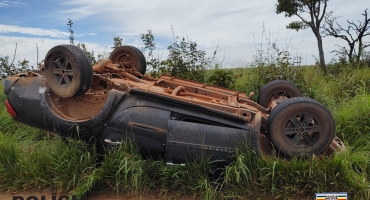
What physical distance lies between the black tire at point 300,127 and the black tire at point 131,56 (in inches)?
100

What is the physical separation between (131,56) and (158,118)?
83.9 inches

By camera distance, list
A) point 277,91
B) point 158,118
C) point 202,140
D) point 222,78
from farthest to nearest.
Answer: point 222,78
point 277,91
point 158,118
point 202,140

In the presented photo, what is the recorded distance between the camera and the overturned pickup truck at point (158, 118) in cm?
382

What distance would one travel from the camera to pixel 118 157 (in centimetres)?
401

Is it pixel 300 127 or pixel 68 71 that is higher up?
pixel 68 71

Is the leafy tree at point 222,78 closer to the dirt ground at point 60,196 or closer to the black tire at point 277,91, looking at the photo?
the black tire at point 277,91

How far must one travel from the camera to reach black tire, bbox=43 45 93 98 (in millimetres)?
4051

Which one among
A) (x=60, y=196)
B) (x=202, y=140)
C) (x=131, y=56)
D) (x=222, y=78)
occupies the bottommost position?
(x=60, y=196)

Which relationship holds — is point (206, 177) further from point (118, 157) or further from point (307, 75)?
point (307, 75)

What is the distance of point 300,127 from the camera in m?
3.87

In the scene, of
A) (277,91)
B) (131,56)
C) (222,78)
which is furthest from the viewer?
(222,78)

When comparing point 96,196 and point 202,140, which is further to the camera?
point 96,196

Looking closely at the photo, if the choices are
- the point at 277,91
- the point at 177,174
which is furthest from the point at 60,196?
the point at 277,91

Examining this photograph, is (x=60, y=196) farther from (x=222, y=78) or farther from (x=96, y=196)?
(x=222, y=78)
